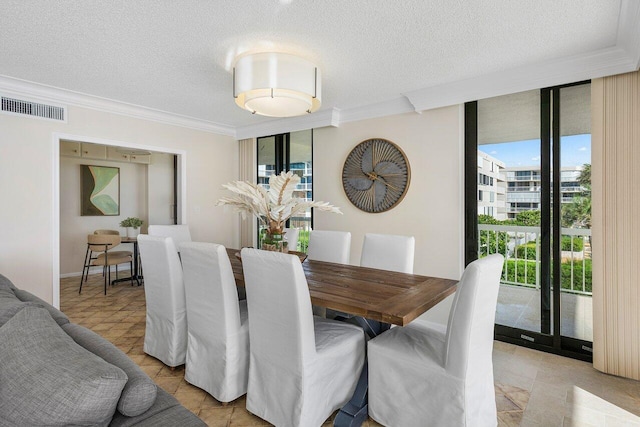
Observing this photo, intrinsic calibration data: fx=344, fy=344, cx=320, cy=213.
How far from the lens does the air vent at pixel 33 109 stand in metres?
3.20

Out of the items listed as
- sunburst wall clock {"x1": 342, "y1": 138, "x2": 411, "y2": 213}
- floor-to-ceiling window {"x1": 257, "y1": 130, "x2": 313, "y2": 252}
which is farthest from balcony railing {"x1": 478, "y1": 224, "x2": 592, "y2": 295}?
floor-to-ceiling window {"x1": 257, "y1": 130, "x2": 313, "y2": 252}

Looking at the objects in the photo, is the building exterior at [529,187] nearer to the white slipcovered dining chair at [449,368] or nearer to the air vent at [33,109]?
the white slipcovered dining chair at [449,368]

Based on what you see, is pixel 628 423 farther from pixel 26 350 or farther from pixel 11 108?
pixel 11 108

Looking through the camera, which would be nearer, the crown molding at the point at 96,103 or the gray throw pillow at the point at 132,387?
the gray throw pillow at the point at 132,387

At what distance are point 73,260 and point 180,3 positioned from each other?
17.8 ft

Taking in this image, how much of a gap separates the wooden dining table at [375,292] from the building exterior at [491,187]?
1237 millimetres

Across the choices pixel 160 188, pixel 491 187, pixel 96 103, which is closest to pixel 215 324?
pixel 491 187

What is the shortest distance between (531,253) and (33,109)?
4.87m

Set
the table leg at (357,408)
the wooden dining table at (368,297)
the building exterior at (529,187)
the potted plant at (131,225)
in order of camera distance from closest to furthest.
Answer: the wooden dining table at (368,297) → the table leg at (357,408) → the building exterior at (529,187) → the potted plant at (131,225)

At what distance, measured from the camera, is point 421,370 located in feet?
5.71

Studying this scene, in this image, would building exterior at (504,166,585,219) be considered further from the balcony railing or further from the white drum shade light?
the white drum shade light

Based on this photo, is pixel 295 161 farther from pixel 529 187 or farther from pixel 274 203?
pixel 529 187

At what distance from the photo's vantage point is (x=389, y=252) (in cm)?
288

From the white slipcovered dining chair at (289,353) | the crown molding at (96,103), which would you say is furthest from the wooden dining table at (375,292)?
the crown molding at (96,103)
